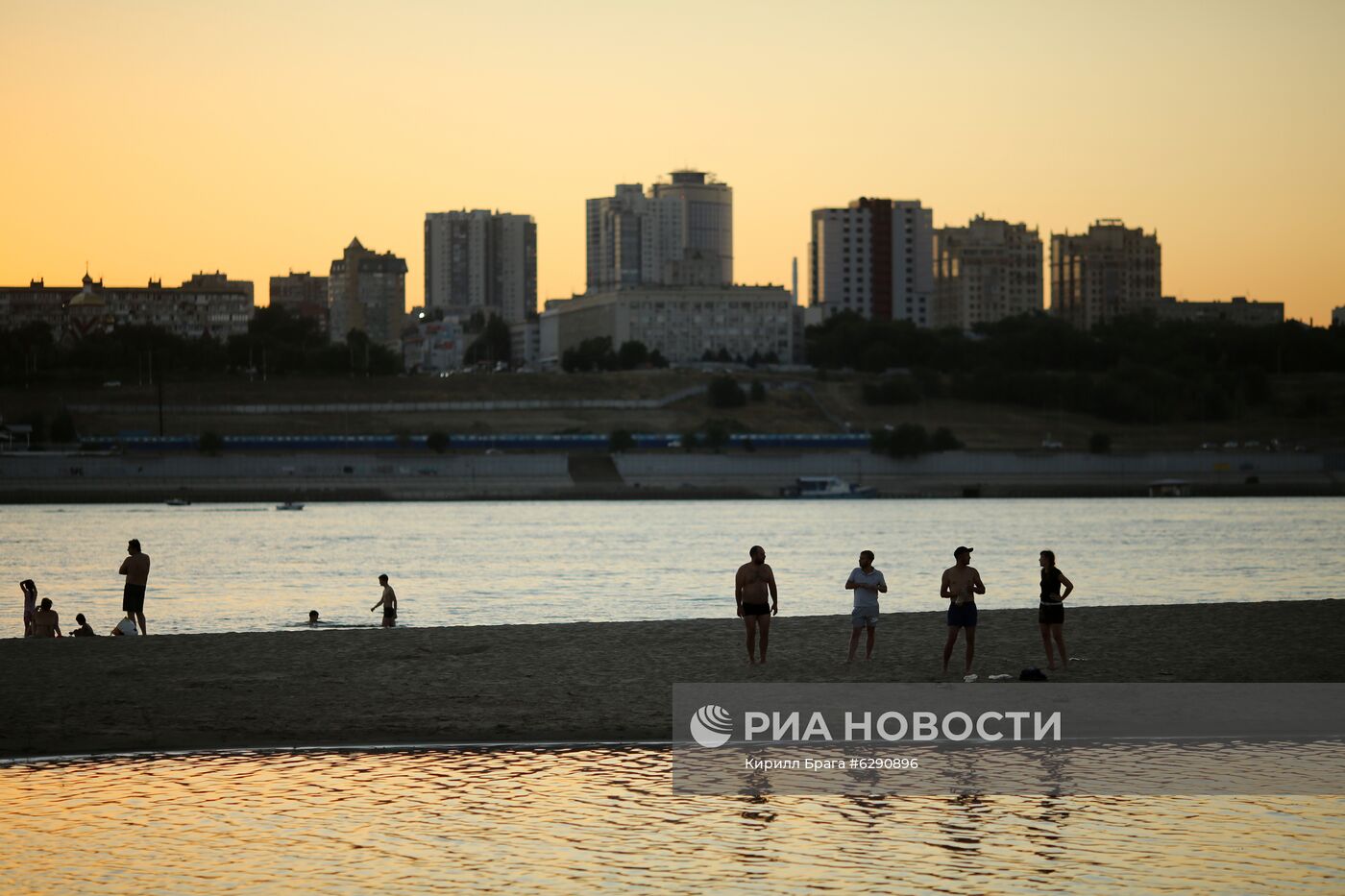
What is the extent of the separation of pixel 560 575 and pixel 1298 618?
1193 inches

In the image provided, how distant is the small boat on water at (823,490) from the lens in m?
134

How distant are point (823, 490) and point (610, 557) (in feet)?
245

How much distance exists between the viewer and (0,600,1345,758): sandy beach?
16609mm

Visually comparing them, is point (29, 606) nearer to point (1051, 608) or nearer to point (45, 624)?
point (45, 624)

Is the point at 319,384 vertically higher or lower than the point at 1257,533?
higher

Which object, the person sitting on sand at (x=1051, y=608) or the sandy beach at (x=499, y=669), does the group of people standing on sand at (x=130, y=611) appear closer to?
the sandy beach at (x=499, y=669)

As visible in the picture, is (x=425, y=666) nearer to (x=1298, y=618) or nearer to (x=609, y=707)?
(x=609, y=707)

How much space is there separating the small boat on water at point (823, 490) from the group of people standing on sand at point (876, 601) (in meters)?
114

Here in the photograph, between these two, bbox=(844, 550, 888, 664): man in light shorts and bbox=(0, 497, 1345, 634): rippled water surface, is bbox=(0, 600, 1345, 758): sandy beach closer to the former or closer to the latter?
bbox=(844, 550, 888, 664): man in light shorts

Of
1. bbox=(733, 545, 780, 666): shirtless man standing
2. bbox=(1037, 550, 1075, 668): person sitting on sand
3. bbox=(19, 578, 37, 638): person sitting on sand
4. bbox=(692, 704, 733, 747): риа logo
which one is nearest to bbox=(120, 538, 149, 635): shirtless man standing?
bbox=(19, 578, 37, 638): person sitting on sand

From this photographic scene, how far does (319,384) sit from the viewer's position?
552 feet

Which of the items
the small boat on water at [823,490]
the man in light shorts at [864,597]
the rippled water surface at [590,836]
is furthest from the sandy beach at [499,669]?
the small boat on water at [823,490]

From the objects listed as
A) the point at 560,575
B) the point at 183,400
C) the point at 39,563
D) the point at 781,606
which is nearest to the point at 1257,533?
the point at 560,575

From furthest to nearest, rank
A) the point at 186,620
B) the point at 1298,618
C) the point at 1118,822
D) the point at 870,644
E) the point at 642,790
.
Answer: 1. the point at 186,620
2. the point at 1298,618
3. the point at 870,644
4. the point at 642,790
5. the point at 1118,822
